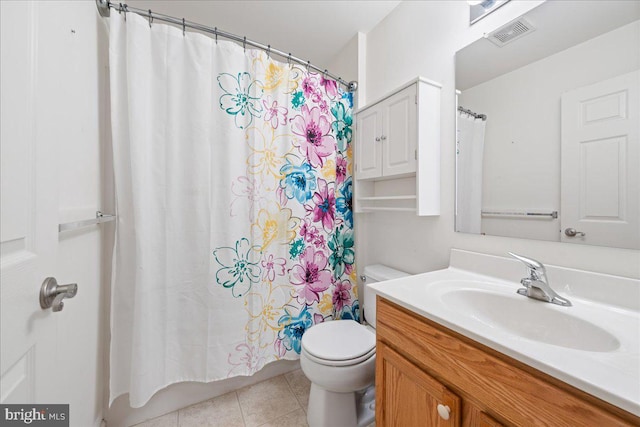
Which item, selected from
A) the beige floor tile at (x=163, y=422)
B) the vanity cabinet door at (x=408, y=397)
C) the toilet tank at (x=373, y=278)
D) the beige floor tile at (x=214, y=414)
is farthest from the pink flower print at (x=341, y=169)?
the beige floor tile at (x=163, y=422)

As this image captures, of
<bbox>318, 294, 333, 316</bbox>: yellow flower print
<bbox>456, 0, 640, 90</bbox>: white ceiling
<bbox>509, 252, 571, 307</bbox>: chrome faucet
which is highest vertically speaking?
<bbox>456, 0, 640, 90</bbox>: white ceiling

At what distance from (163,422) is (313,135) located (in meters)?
1.85

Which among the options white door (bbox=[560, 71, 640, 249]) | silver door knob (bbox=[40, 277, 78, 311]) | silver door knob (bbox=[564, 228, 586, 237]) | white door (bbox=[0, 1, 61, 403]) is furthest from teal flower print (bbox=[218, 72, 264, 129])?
silver door knob (bbox=[564, 228, 586, 237])

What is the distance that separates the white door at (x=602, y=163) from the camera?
2.49 feet

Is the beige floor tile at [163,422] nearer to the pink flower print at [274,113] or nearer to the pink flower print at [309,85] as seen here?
the pink flower print at [274,113]

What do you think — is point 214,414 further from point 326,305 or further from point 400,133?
point 400,133

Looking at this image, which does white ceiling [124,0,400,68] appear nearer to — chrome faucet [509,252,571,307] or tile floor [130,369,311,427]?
chrome faucet [509,252,571,307]

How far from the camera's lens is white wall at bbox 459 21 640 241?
812mm

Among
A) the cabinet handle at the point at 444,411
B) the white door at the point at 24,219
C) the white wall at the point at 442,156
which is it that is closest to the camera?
the white door at the point at 24,219

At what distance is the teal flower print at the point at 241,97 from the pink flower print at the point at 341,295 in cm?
123

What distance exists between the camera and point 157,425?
1260 millimetres

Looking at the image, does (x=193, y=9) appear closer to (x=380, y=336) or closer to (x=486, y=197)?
(x=486, y=197)

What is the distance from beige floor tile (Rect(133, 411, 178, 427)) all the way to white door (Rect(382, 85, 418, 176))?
1825 mm

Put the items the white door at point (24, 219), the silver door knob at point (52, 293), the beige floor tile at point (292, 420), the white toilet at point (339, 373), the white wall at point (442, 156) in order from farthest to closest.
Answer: the beige floor tile at point (292, 420), the white toilet at point (339, 373), the white wall at point (442, 156), the silver door knob at point (52, 293), the white door at point (24, 219)
